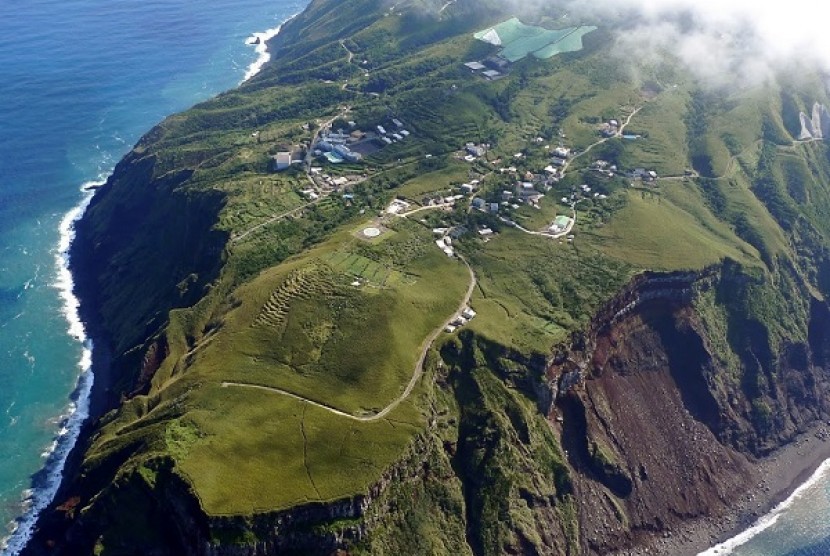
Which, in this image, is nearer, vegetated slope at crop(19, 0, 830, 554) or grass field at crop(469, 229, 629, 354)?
vegetated slope at crop(19, 0, 830, 554)

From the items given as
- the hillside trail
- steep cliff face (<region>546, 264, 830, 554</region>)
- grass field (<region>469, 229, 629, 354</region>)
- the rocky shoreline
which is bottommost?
the rocky shoreline

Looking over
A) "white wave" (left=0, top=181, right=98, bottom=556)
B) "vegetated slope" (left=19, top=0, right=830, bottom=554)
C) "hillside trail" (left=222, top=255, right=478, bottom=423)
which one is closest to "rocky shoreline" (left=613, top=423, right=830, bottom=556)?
"vegetated slope" (left=19, top=0, right=830, bottom=554)

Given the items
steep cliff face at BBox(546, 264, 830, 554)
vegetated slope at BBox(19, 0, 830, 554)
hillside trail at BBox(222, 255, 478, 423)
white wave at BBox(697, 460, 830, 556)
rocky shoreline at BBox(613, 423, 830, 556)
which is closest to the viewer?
vegetated slope at BBox(19, 0, 830, 554)

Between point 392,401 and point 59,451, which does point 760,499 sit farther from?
point 59,451

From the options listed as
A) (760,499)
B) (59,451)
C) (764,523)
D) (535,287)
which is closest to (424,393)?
(535,287)

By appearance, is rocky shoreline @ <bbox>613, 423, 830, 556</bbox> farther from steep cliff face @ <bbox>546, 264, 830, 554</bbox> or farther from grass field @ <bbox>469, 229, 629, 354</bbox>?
grass field @ <bbox>469, 229, 629, 354</bbox>

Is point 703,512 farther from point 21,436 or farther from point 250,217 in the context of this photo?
point 21,436

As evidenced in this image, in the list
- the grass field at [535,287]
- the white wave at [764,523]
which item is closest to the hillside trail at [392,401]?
the grass field at [535,287]
